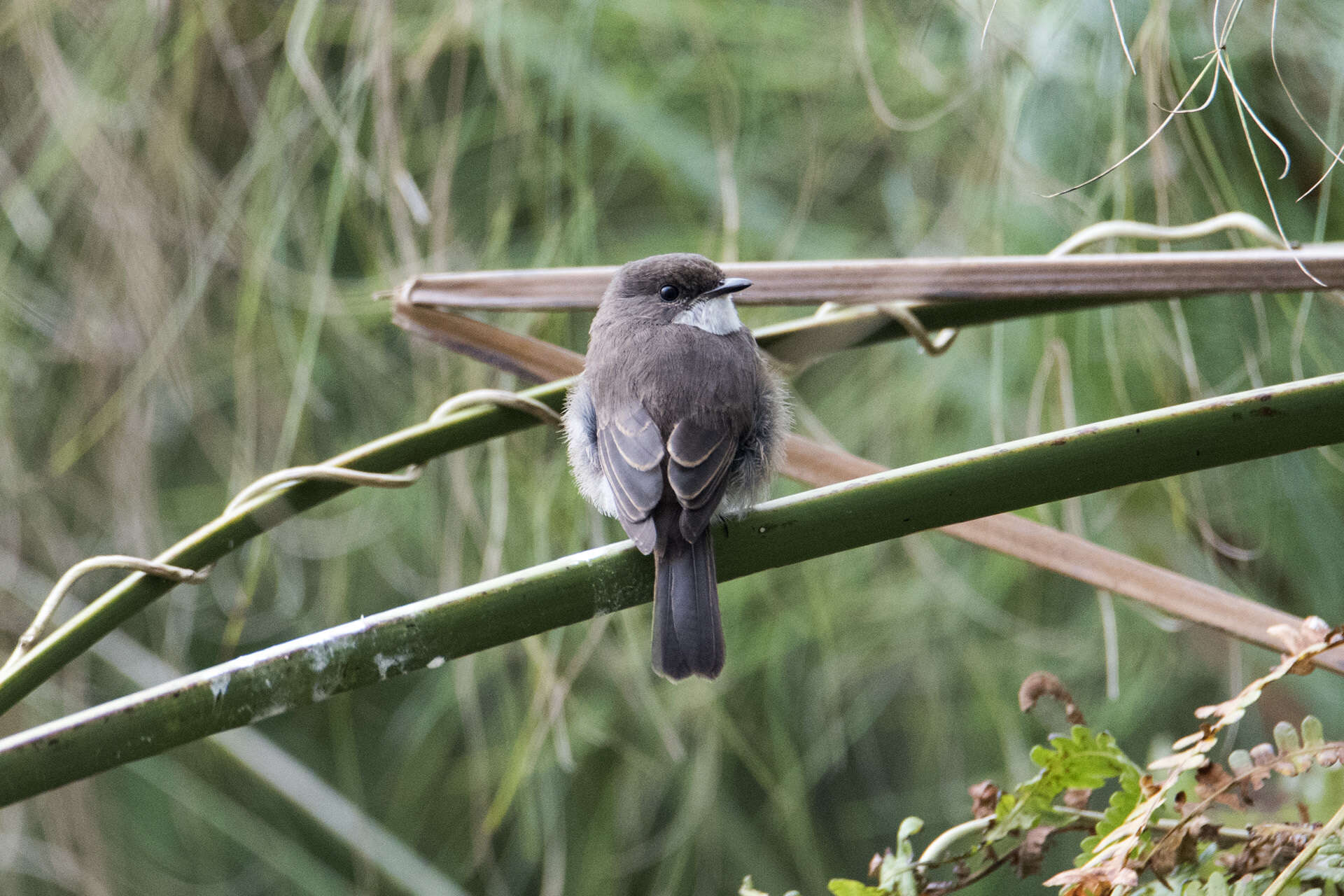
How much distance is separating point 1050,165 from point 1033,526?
1.16 metres

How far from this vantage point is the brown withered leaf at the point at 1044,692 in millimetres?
1061

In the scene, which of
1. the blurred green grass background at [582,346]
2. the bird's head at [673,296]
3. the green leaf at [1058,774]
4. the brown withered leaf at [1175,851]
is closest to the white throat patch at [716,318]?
the bird's head at [673,296]

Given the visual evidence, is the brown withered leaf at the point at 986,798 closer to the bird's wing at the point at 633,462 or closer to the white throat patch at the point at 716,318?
the bird's wing at the point at 633,462

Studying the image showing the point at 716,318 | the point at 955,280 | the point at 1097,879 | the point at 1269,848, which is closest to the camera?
the point at 1097,879

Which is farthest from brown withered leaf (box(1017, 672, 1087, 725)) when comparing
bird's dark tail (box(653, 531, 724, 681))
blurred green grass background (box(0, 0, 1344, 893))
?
blurred green grass background (box(0, 0, 1344, 893))

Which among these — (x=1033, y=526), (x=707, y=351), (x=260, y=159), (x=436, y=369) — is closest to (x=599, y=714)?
(x=436, y=369)

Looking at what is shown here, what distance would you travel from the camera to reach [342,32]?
105 inches

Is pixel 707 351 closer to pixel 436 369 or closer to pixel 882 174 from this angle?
pixel 436 369

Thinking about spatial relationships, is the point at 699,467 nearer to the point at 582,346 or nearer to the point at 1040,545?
the point at 1040,545

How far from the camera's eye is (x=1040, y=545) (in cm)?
135

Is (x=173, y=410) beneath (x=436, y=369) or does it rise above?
above

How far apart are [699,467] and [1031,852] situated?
797 mm

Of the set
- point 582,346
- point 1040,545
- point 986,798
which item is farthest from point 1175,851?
point 582,346

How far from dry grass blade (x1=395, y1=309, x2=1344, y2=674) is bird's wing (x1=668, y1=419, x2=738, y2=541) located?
4.2 inches
